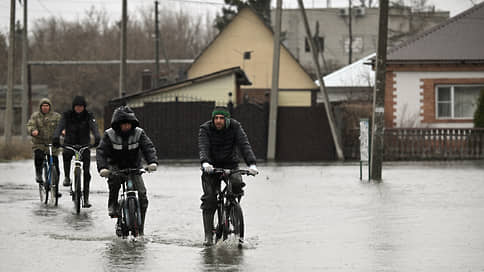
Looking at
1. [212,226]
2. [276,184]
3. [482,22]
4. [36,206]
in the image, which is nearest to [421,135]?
[482,22]

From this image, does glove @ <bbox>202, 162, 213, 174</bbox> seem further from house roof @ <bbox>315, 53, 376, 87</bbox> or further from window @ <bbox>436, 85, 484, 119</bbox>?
house roof @ <bbox>315, 53, 376, 87</bbox>

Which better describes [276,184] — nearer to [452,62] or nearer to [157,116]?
[157,116]

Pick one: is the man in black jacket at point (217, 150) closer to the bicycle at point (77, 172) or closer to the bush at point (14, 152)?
the bicycle at point (77, 172)

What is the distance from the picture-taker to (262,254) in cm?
980

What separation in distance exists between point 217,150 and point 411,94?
1047 inches

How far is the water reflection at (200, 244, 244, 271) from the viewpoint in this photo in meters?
8.93

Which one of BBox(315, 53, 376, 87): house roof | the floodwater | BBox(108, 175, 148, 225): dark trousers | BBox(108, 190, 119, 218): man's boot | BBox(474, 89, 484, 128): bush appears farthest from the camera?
BBox(315, 53, 376, 87): house roof

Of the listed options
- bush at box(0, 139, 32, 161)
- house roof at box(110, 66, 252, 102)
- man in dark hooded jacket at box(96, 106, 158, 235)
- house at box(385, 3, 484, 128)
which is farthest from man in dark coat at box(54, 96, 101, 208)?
house at box(385, 3, 484, 128)

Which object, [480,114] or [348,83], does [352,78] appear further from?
[480,114]

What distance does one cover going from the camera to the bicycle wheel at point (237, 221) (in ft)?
33.6

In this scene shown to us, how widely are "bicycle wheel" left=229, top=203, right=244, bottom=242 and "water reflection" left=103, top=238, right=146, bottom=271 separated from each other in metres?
1.04

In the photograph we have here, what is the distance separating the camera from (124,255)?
9680 millimetres

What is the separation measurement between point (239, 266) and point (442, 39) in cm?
2974

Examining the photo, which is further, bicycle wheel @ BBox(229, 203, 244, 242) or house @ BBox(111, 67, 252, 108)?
house @ BBox(111, 67, 252, 108)
